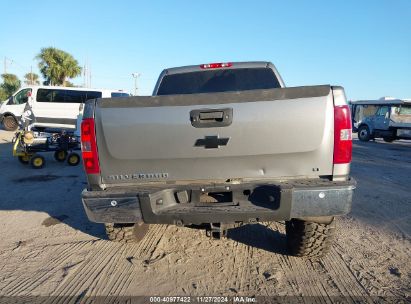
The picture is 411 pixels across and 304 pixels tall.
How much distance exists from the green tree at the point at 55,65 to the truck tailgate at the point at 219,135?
4219cm

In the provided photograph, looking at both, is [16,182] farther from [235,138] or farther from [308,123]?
[308,123]

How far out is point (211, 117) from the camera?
2.88m

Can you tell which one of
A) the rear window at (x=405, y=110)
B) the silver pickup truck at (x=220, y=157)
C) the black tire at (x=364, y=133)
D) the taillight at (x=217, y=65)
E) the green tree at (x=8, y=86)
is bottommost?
the black tire at (x=364, y=133)

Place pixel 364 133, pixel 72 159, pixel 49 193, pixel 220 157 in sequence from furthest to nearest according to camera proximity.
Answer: pixel 364 133
pixel 72 159
pixel 49 193
pixel 220 157

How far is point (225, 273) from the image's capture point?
3.38 metres

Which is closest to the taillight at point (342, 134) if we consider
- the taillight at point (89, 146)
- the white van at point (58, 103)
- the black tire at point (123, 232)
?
the taillight at point (89, 146)

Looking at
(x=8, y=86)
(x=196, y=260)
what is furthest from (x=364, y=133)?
(x=8, y=86)

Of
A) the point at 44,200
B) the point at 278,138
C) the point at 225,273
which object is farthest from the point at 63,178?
the point at 278,138

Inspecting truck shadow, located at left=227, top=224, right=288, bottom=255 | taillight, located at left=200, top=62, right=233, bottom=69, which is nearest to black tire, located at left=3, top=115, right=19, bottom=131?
taillight, located at left=200, top=62, right=233, bottom=69

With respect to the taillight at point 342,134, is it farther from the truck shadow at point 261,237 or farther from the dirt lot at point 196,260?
the truck shadow at point 261,237

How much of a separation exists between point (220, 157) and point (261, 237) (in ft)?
5.98

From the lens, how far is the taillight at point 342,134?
282cm

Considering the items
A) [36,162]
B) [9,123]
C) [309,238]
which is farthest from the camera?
[9,123]

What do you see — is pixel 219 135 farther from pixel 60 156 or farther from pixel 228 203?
pixel 60 156
